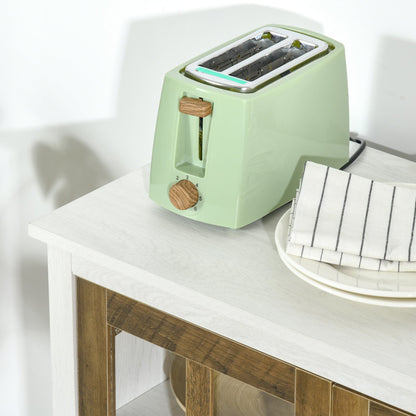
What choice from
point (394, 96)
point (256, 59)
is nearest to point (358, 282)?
point (256, 59)

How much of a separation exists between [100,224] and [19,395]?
117cm

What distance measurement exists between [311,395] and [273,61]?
46 cm

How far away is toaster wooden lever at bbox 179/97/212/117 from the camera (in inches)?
40.5

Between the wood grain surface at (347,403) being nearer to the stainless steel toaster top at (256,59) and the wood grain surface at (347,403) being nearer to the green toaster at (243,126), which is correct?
the green toaster at (243,126)

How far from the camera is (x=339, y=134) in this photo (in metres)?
1.21

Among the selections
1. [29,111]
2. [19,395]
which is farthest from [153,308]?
[19,395]

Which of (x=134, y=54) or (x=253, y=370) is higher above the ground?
(x=134, y=54)

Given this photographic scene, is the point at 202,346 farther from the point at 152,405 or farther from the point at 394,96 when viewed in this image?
the point at 394,96

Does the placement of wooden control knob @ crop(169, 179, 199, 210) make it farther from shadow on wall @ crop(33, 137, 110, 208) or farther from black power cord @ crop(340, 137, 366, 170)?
shadow on wall @ crop(33, 137, 110, 208)

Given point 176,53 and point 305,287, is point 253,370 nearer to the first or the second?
point 305,287

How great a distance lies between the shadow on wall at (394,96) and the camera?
131 centimetres

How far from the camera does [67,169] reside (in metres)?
1.85

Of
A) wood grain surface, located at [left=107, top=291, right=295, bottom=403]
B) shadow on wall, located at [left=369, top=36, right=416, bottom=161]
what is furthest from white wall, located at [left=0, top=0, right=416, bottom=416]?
wood grain surface, located at [left=107, top=291, right=295, bottom=403]

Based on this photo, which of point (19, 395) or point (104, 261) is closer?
point (104, 261)
